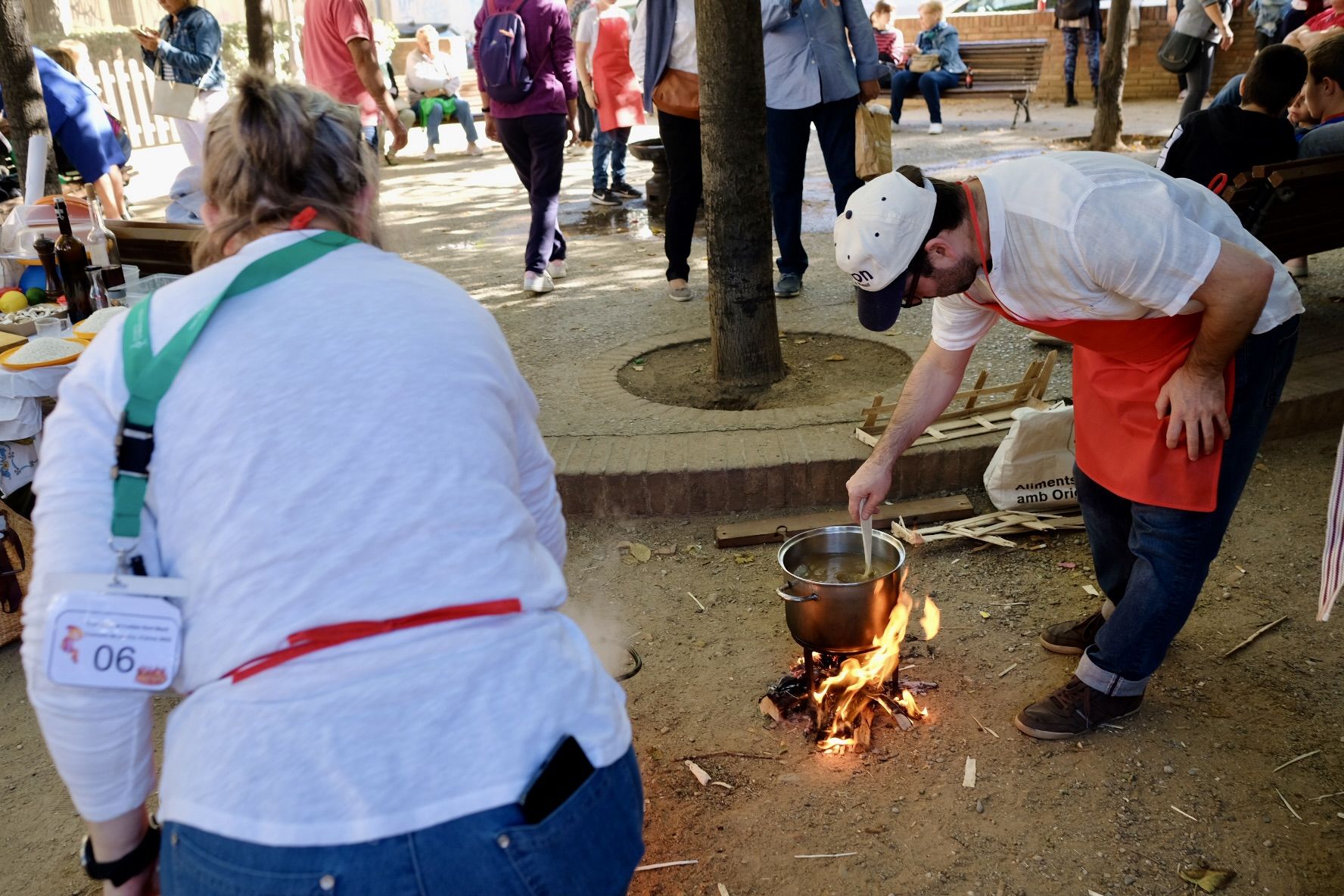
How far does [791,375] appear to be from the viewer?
17.4 feet

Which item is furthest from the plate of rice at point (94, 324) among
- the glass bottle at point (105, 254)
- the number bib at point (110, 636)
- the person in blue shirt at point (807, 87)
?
the person in blue shirt at point (807, 87)

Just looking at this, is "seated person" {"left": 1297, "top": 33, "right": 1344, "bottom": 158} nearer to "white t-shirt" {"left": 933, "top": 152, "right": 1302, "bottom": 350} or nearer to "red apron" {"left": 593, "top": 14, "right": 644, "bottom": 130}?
"white t-shirt" {"left": 933, "top": 152, "right": 1302, "bottom": 350}

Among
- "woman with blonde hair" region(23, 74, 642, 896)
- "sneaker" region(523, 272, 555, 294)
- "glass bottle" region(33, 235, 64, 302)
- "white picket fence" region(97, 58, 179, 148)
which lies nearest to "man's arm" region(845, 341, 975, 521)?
"woman with blonde hair" region(23, 74, 642, 896)

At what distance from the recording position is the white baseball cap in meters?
2.37

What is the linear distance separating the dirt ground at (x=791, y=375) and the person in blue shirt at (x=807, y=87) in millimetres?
973

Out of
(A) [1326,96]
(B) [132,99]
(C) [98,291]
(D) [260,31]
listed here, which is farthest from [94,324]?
(B) [132,99]

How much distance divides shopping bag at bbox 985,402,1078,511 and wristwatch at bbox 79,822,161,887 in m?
3.27

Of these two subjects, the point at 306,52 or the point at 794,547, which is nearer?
the point at 794,547

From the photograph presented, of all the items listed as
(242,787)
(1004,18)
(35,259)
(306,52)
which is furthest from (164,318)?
(1004,18)

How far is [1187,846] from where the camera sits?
101 inches

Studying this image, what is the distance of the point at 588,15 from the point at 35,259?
6409mm

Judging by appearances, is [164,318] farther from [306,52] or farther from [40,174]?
[306,52]

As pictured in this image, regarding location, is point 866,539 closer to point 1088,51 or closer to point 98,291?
point 98,291

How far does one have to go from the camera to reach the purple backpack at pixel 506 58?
6.28 m
